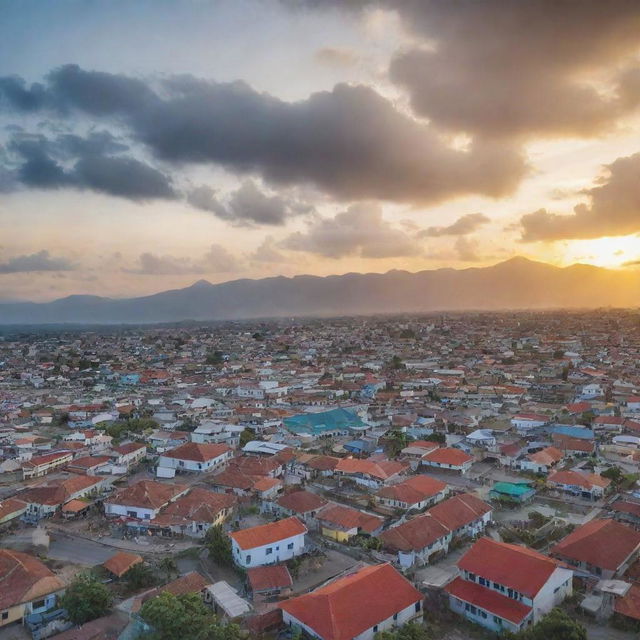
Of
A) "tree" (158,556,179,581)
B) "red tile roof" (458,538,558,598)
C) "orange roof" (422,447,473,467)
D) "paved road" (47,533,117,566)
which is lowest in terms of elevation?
"paved road" (47,533,117,566)

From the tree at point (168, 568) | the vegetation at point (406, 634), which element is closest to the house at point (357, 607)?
the vegetation at point (406, 634)

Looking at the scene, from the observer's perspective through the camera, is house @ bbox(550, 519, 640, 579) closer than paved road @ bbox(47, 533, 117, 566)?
Yes

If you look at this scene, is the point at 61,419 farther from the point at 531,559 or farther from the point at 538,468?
the point at 531,559

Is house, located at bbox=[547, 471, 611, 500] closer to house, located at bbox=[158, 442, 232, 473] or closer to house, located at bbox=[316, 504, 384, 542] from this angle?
house, located at bbox=[316, 504, 384, 542]

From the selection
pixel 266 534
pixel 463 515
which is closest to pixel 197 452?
pixel 266 534

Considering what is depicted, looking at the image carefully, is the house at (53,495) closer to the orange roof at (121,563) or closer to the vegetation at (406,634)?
the orange roof at (121,563)

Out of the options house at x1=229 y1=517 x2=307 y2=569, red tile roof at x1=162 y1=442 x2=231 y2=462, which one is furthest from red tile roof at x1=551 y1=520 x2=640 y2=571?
red tile roof at x1=162 y1=442 x2=231 y2=462

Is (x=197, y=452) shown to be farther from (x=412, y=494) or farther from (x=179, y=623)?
(x=179, y=623)
